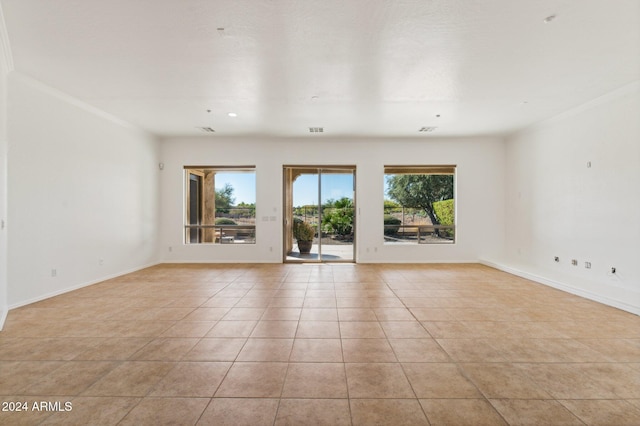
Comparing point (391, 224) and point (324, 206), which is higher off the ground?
point (324, 206)

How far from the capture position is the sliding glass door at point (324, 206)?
7594mm

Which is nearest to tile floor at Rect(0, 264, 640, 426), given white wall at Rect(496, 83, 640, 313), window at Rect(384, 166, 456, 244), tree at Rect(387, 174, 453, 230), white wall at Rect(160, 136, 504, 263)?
white wall at Rect(496, 83, 640, 313)

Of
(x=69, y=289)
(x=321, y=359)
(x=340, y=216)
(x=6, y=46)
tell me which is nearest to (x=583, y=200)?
(x=340, y=216)

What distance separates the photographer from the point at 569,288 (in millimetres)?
4680

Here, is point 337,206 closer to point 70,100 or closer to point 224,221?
point 224,221

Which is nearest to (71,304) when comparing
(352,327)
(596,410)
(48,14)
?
(48,14)

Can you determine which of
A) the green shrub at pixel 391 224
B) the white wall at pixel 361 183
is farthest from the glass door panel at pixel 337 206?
the green shrub at pixel 391 224

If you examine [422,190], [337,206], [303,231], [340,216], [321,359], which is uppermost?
[422,190]

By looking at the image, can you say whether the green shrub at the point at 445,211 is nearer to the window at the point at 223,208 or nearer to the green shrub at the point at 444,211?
the green shrub at the point at 444,211

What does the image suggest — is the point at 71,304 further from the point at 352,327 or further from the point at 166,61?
the point at 352,327

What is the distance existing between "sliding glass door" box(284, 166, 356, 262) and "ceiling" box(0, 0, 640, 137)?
2161 millimetres

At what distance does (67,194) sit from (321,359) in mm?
4888

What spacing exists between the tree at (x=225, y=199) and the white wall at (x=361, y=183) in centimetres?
67

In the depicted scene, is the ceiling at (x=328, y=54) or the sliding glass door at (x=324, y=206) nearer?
the ceiling at (x=328, y=54)
